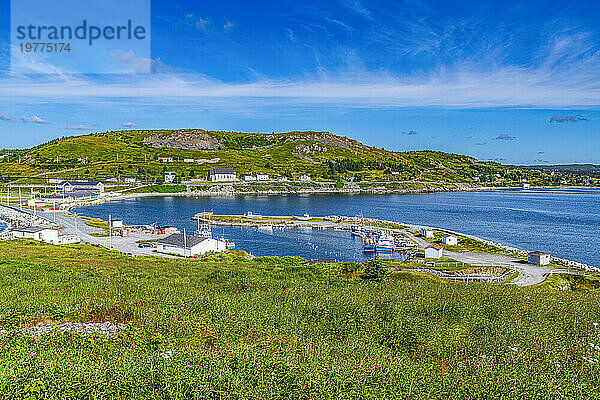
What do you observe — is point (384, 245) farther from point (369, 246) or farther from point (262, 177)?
point (262, 177)

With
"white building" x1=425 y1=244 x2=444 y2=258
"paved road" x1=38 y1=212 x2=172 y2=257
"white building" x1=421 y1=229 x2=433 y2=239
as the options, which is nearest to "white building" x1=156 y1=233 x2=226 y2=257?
"paved road" x1=38 y1=212 x2=172 y2=257

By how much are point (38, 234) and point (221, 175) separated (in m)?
113

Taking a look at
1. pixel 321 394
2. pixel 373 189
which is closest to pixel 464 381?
pixel 321 394

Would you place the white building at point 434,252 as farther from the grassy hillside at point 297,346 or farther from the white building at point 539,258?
the grassy hillside at point 297,346

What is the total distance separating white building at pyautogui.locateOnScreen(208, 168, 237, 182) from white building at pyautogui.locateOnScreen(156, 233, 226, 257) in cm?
11714

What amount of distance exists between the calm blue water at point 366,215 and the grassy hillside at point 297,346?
4021 cm

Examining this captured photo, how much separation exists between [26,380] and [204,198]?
416 ft

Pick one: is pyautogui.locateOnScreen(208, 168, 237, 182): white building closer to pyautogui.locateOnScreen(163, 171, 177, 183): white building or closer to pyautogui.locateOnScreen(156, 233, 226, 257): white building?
pyautogui.locateOnScreen(163, 171, 177, 183): white building

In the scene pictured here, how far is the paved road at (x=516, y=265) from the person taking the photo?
38.1 m

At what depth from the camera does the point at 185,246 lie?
156 feet

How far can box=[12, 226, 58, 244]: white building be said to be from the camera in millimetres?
53594

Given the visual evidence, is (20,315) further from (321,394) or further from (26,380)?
(321,394)

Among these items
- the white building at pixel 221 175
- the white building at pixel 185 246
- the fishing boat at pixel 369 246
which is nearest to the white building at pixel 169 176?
the white building at pixel 221 175

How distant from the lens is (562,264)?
1838 inches
